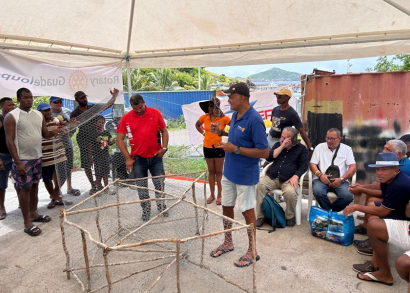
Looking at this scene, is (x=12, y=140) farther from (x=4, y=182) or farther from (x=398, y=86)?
(x=398, y=86)

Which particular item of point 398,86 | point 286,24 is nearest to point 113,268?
point 286,24

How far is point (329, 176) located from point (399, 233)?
4.57 ft

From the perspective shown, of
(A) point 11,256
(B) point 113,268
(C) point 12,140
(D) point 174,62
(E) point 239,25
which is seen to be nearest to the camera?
(B) point 113,268

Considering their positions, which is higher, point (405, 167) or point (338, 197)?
point (405, 167)

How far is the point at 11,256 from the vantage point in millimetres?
3402

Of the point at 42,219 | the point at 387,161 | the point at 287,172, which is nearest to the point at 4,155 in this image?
the point at 42,219

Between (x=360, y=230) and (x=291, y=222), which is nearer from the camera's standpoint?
(x=360, y=230)

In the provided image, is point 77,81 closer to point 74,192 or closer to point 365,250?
point 74,192

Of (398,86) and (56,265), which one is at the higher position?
(398,86)

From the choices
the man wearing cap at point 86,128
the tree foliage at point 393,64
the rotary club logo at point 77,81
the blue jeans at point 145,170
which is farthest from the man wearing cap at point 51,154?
the tree foliage at point 393,64

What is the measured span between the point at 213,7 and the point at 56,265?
3958 mm

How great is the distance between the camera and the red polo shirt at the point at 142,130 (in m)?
3.98

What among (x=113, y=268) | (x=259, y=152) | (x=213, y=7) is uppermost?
(x=213, y=7)

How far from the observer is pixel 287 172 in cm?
405
